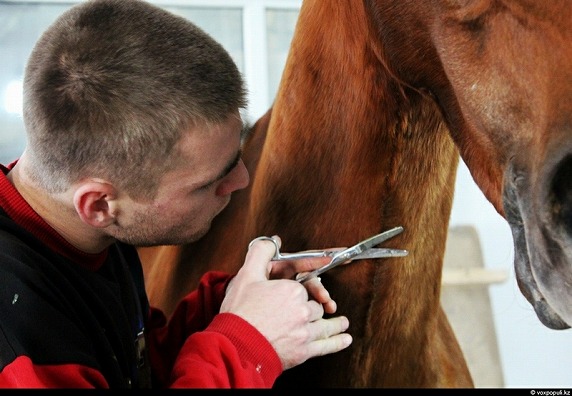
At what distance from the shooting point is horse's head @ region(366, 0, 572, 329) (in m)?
0.44

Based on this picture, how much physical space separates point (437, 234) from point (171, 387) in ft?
1.04

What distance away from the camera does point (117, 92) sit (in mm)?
523

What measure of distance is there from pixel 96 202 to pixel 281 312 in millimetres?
177

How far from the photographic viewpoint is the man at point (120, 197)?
1.68 ft

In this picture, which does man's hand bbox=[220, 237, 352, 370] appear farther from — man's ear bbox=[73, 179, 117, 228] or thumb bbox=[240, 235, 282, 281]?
man's ear bbox=[73, 179, 117, 228]

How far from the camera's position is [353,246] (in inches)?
25.4

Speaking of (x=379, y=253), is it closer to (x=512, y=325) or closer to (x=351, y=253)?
(x=351, y=253)

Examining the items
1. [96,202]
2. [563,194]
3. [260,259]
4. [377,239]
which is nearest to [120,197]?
[96,202]

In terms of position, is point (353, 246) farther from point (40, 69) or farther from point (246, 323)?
point (40, 69)

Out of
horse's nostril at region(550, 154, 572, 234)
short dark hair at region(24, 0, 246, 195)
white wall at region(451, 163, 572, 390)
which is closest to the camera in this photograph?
horse's nostril at region(550, 154, 572, 234)

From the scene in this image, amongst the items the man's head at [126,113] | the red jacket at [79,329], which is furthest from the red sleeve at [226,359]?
the man's head at [126,113]

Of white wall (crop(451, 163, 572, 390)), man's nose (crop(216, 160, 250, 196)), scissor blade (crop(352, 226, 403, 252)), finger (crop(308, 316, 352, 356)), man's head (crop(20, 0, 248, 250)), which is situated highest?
man's head (crop(20, 0, 248, 250))

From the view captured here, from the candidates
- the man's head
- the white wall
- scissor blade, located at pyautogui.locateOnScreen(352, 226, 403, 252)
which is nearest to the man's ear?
the man's head

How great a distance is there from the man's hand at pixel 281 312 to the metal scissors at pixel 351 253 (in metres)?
0.02
